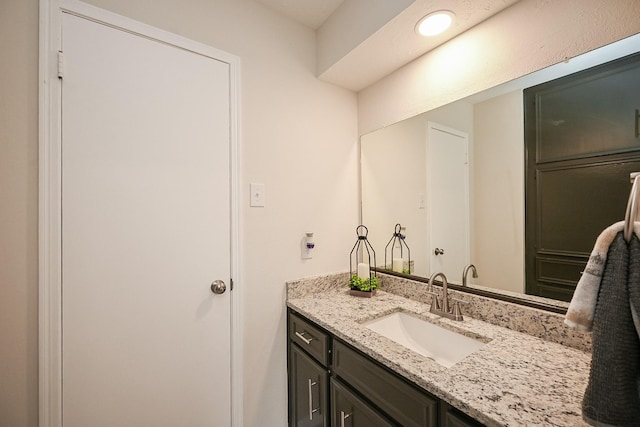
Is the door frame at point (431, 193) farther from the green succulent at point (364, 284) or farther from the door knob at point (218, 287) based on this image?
the door knob at point (218, 287)

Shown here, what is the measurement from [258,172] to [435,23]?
1.10 meters

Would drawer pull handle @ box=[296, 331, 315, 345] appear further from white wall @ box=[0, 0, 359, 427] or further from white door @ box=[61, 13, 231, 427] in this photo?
white door @ box=[61, 13, 231, 427]

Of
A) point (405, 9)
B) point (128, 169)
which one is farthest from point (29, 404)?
point (405, 9)

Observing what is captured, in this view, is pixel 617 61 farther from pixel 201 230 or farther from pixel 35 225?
pixel 35 225

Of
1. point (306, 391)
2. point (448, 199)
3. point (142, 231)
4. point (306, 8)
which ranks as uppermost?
point (306, 8)

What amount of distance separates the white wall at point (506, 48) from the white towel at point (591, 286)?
29.7 inches

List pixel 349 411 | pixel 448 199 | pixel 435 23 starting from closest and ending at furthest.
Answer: pixel 349 411 < pixel 435 23 < pixel 448 199

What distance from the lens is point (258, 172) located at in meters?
1.45

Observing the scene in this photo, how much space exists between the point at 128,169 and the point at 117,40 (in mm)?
538

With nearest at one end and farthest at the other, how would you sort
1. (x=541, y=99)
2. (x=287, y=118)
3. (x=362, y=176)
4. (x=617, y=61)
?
(x=617, y=61), (x=541, y=99), (x=287, y=118), (x=362, y=176)

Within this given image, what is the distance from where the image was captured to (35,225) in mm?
977

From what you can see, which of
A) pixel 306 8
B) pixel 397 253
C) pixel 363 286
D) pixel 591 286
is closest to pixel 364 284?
pixel 363 286

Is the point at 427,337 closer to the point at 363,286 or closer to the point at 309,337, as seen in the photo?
the point at 363,286

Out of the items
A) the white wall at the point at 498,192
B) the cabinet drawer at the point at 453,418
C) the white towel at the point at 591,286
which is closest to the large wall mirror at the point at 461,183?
the white wall at the point at 498,192
